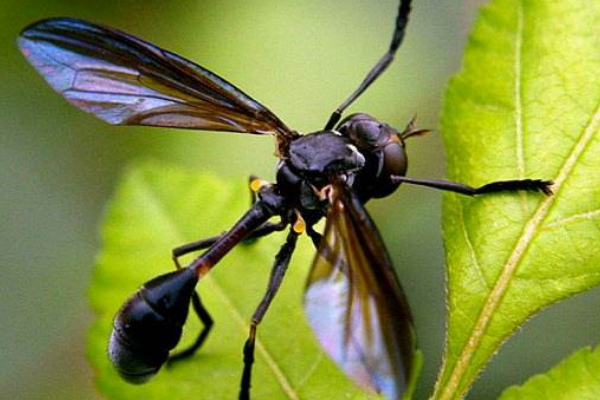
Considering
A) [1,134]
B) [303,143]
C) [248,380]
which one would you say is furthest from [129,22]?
[248,380]

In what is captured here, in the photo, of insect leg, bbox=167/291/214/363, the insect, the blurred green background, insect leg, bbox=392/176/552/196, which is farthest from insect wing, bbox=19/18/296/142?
the blurred green background

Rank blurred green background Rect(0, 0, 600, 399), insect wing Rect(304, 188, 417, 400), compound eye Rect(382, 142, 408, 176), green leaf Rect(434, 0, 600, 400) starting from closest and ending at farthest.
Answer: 1. insect wing Rect(304, 188, 417, 400)
2. green leaf Rect(434, 0, 600, 400)
3. compound eye Rect(382, 142, 408, 176)
4. blurred green background Rect(0, 0, 600, 399)

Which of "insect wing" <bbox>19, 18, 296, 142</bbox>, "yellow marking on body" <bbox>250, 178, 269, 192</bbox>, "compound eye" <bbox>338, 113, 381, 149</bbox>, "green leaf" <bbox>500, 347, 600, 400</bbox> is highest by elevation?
"compound eye" <bbox>338, 113, 381, 149</bbox>

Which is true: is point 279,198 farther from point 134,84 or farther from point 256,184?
point 134,84

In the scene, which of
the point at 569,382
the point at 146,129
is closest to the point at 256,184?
the point at 569,382

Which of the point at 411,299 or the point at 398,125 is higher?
the point at 398,125

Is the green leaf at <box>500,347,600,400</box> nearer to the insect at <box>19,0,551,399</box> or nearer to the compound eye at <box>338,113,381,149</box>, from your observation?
the insect at <box>19,0,551,399</box>

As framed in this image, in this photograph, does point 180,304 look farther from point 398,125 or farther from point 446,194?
point 398,125
